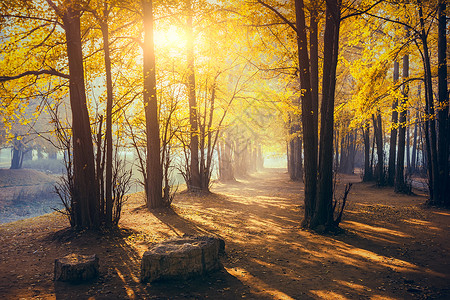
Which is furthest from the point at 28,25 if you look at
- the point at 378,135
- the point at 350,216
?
the point at 378,135

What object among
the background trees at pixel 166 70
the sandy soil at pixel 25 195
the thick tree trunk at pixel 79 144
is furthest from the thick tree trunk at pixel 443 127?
the sandy soil at pixel 25 195

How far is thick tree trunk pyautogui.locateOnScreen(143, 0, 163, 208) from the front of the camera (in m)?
8.67

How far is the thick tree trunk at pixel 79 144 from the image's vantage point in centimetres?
646

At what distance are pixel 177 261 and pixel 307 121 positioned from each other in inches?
196

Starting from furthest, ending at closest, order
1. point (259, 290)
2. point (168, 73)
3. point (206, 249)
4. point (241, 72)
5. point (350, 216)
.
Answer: point (241, 72), point (168, 73), point (350, 216), point (206, 249), point (259, 290)

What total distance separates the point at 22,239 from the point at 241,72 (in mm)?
11542

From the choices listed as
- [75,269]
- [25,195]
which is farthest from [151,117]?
[25,195]

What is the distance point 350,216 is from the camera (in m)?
8.95

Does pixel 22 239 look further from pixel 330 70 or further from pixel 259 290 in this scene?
pixel 330 70

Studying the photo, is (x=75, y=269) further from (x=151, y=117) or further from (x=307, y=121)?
Answer: (x=307, y=121)

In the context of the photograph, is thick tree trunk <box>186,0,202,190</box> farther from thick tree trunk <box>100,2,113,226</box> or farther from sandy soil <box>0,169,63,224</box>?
sandy soil <box>0,169,63,224</box>

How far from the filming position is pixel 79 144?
6.62 meters

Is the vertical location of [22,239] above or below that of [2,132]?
below

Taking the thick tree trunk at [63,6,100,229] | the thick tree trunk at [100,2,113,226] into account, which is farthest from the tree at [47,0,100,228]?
the thick tree trunk at [100,2,113,226]
